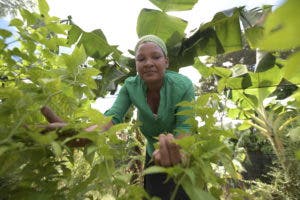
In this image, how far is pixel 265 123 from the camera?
320 cm

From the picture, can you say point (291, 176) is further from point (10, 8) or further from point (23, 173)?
point (10, 8)

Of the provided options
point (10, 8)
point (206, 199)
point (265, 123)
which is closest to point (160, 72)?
point (206, 199)

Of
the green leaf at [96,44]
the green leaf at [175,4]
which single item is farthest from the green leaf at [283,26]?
the green leaf at [96,44]

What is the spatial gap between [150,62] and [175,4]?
4.88ft

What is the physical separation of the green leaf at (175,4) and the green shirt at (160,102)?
129cm

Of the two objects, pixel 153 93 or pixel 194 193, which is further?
pixel 153 93

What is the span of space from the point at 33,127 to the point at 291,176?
282 centimetres

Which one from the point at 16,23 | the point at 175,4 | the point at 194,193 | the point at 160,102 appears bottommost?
the point at 194,193

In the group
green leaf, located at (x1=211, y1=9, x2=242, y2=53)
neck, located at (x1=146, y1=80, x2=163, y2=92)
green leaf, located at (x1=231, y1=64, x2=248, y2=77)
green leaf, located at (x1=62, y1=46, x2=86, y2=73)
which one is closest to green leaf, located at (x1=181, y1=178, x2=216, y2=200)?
green leaf, located at (x1=62, y1=46, x2=86, y2=73)

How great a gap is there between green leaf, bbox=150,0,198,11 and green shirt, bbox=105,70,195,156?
1.29m

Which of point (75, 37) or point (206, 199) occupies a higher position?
point (75, 37)

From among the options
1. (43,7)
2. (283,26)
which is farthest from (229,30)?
(283,26)

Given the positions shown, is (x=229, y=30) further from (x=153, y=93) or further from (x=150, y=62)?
(x=150, y=62)

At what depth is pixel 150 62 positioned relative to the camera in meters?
1.46
